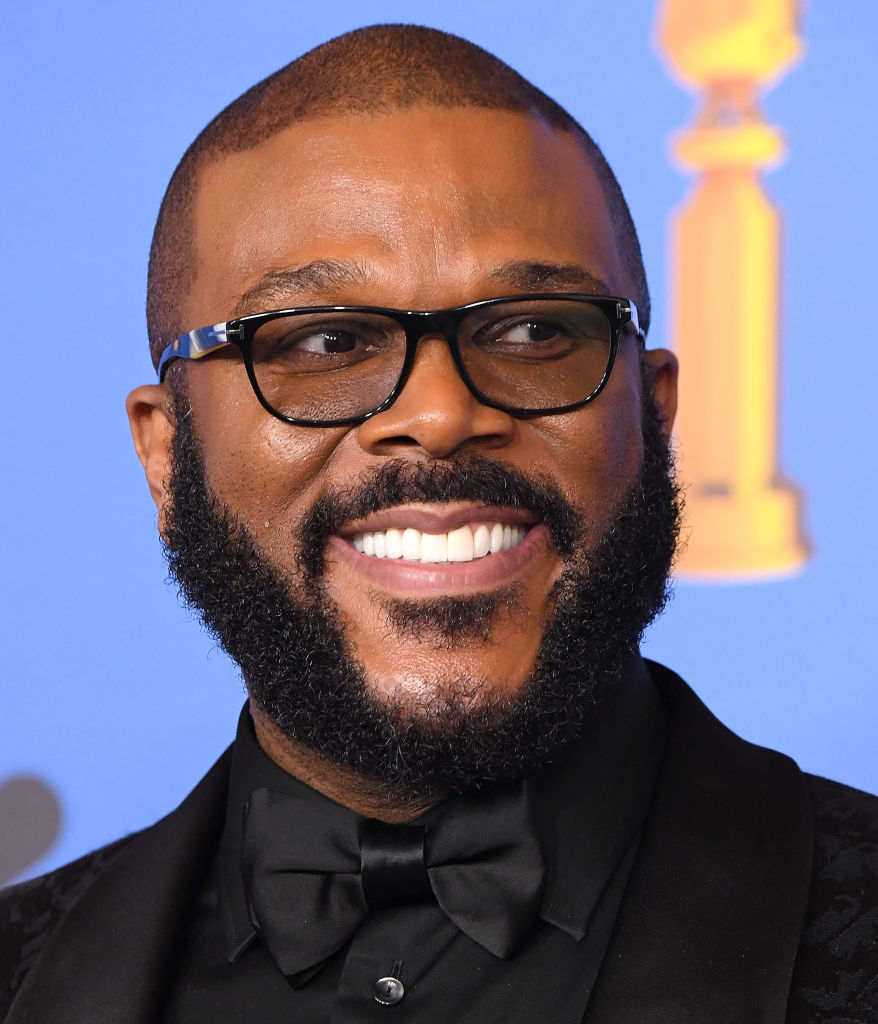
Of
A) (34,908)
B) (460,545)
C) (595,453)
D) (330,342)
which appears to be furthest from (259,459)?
(34,908)

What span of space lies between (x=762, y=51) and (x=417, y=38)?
147 cm

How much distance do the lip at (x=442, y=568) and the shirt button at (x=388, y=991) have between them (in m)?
0.45

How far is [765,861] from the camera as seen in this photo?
68.7 inches

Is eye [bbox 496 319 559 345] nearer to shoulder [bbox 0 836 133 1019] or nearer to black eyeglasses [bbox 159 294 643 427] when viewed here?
black eyeglasses [bbox 159 294 643 427]

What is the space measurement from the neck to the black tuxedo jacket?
190 millimetres

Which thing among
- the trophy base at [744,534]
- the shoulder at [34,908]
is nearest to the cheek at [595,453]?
the shoulder at [34,908]

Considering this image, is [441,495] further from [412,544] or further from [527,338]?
[527,338]

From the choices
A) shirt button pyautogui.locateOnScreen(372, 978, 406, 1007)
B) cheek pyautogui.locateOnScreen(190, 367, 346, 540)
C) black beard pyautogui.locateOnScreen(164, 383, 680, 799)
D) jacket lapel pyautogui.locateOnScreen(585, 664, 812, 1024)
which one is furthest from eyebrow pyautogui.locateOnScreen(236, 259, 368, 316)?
shirt button pyautogui.locateOnScreen(372, 978, 406, 1007)

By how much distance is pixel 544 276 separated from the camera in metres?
1.84

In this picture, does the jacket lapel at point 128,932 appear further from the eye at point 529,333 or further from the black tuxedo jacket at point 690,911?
the eye at point 529,333

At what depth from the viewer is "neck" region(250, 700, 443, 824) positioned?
1.89 meters

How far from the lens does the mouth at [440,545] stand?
A: 178cm

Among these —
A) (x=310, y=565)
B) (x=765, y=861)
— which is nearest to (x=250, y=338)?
(x=310, y=565)

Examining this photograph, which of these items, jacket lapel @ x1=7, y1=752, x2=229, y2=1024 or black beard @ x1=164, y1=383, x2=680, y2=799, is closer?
black beard @ x1=164, y1=383, x2=680, y2=799
